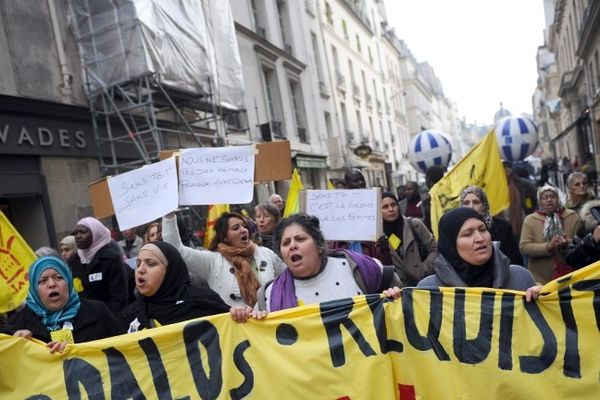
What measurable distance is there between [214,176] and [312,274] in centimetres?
144

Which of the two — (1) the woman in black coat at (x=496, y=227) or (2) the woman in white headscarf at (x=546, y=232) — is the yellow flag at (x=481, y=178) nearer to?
(2) the woman in white headscarf at (x=546, y=232)

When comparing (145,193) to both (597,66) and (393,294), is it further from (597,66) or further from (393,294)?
(597,66)

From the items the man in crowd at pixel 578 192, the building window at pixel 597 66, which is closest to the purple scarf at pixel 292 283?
the man in crowd at pixel 578 192

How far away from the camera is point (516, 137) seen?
10.1 metres

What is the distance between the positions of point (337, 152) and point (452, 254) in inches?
826

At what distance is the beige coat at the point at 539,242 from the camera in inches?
189

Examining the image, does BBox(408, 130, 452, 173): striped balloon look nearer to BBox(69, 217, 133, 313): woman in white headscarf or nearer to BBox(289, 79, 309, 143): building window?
BBox(69, 217, 133, 313): woman in white headscarf

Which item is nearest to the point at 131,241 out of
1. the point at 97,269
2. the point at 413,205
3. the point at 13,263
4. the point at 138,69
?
the point at 97,269

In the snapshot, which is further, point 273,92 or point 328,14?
A: point 328,14

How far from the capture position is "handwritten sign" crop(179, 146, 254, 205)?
4.13 m

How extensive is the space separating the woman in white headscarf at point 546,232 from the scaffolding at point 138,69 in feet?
20.2

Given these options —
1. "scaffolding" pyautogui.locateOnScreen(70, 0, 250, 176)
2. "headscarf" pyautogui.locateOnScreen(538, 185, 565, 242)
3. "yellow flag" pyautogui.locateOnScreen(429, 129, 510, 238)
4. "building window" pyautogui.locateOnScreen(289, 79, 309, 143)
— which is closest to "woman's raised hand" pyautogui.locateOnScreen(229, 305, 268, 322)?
"headscarf" pyautogui.locateOnScreen(538, 185, 565, 242)

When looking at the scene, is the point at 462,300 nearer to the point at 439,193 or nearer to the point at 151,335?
the point at 151,335

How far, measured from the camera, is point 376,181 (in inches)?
1240
